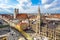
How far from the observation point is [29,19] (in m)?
3.46

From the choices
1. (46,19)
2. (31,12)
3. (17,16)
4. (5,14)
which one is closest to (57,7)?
(46,19)

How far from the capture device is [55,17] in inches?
134

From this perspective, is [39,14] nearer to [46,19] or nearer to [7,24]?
[46,19]

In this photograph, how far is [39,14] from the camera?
349cm

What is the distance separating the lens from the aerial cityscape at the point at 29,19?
3.37 m

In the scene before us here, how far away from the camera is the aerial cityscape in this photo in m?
3.37

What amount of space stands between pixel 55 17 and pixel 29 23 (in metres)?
0.68

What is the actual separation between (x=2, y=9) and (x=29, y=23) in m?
0.78

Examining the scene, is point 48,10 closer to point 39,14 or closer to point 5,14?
point 39,14

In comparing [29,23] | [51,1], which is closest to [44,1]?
[51,1]

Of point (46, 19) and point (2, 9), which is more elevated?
point (2, 9)

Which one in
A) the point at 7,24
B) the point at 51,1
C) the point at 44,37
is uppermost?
the point at 51,1

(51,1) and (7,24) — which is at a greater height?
(51,1)

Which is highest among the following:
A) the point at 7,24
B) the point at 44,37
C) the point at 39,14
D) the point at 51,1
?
the point at 51,1
